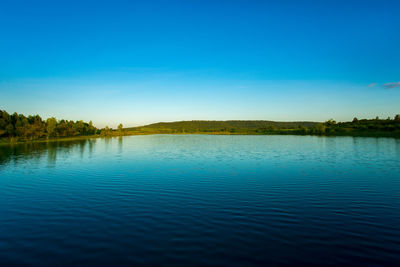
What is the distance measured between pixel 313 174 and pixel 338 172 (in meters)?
3.37

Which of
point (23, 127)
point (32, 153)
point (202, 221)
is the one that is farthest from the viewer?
point (23, 127)

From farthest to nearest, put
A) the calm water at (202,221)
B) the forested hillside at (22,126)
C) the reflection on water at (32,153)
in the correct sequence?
the forested hillside at (22,126) → the reflection on water at (32,153) → the calm water at (202,221)

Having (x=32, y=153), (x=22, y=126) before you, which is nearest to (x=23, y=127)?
(x=22, y=126)

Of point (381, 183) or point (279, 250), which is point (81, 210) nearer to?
point (279, 250)

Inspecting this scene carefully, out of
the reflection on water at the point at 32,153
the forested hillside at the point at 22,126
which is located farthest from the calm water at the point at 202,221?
the forested hillside at the point at 22,126

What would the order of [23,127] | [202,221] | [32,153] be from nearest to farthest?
[202,221] → [32,153] → [23,127]

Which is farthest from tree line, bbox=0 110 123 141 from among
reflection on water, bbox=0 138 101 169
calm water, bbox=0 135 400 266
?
calm water, bbox=0 135 400 266

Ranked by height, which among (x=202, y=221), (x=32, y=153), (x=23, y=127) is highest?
(x=23, y=127)

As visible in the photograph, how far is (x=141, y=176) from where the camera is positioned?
2314 cm

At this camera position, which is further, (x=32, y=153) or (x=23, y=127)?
(x=23, y=127)

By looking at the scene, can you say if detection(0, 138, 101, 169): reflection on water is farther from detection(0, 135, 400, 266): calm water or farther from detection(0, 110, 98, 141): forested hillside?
detection(0, 110, 98, 141): forested hillside

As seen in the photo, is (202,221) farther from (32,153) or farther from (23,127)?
(23,127)

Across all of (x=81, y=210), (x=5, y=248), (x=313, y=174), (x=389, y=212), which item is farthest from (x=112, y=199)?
(x=313, y=174)

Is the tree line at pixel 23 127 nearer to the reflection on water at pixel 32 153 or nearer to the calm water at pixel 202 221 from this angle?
the reflection on water at pixel 32 153
